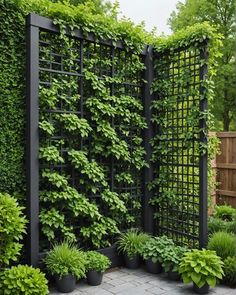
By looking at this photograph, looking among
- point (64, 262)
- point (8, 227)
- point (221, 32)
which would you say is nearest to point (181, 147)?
point (64, 262)

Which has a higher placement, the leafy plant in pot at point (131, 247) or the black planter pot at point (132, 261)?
the leafy plant in pot at point (131, 247)

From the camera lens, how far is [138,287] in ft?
10.6

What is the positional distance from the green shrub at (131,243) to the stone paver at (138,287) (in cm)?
23

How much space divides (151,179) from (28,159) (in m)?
1.61

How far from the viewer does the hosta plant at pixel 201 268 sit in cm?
306

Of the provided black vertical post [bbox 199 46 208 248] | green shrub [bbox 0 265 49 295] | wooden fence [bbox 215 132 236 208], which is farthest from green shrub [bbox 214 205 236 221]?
green shrub [bbox 0 265 49 295]

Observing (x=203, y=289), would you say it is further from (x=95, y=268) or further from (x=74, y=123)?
(x=74, y=123)

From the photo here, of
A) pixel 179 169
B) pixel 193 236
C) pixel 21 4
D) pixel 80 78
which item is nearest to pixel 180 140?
pixel 179 169

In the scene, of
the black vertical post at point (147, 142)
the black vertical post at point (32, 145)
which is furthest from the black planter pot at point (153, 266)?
the black vertical post at point (32, 145)

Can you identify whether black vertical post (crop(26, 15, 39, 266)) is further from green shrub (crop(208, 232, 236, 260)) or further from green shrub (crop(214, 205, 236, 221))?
green shrub (crop(214, 205, 236, 221))

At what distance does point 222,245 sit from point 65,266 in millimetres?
1605

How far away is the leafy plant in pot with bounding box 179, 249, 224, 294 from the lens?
3061 mm

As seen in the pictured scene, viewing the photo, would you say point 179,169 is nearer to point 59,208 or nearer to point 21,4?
point 59,208

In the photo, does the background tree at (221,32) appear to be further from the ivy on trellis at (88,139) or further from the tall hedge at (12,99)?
the tall hedge at (12,99)
